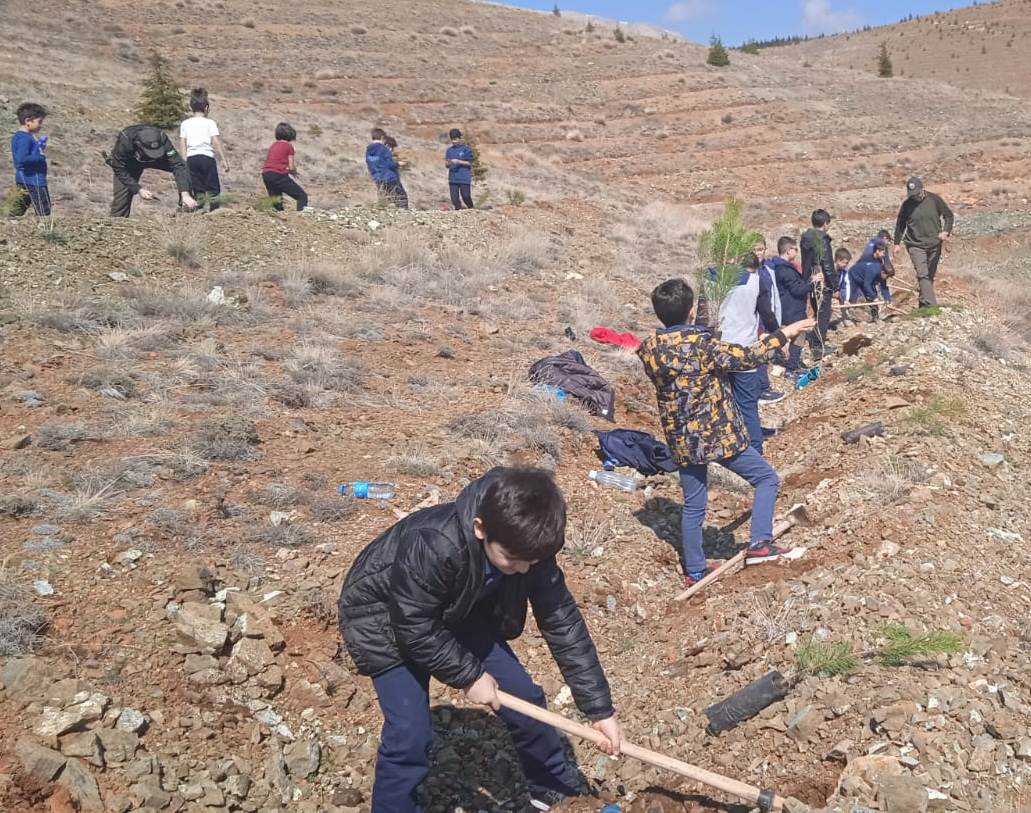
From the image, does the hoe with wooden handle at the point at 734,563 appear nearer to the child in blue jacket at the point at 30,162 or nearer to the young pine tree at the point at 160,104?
the child in blue jacket at the point at 30,162

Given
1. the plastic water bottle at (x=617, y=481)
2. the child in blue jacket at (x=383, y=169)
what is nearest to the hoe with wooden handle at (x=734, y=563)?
the plastic water bottle at (x=617, y=481)

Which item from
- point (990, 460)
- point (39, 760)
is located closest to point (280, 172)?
point (990, 460)

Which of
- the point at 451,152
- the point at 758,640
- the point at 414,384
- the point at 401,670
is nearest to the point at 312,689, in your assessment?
the point at 401,670

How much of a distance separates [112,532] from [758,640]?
337 cm

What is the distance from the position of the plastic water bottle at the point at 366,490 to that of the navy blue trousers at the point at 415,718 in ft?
7.65

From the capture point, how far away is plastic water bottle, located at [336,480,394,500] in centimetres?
502

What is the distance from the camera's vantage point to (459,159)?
1372cm

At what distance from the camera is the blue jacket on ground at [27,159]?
332 inches

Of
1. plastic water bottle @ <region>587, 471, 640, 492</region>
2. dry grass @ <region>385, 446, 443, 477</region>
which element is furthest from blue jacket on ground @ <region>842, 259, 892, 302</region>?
dry grass @ <region>385, 446, 443, 477</region>

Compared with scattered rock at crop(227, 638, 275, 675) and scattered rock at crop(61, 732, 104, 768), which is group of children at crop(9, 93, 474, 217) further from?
scattered rock at crop(61, 732, 104, 768)

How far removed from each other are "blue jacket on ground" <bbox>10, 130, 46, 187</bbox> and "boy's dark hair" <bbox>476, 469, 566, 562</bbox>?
28.1 ft

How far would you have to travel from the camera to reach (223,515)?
4574mm

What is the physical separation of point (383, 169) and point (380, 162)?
0.16 metres

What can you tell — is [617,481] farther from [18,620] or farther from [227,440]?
[18,620]
